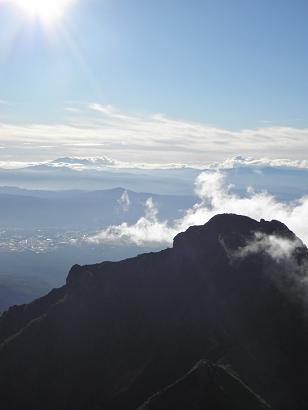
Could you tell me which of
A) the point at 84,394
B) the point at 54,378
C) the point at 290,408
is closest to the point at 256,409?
the point at 290,408

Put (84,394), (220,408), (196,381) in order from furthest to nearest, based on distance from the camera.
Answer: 1. (84,394)
2. (196,381)
3. (220,408)

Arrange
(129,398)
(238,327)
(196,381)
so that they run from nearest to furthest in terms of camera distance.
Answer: (196,381)
(129,398)
(238,327)

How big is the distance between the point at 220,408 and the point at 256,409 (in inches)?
419

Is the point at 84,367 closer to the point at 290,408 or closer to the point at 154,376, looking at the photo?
the point at 154,376

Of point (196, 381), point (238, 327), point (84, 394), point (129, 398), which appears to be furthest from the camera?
point (238, 327)

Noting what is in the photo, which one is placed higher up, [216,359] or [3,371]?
[216,359]

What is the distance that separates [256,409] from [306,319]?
58747mm

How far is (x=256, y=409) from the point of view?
14975 centimetres

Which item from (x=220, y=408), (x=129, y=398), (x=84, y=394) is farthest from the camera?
(x=84, y=394)

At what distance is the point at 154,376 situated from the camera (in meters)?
182

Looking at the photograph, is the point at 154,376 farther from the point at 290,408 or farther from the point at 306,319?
the point at 306,319

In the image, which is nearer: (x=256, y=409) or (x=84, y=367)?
(x=256, y=409)

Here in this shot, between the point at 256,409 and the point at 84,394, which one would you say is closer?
the point at 256,409

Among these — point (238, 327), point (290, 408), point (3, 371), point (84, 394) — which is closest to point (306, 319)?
point (238, 327)
